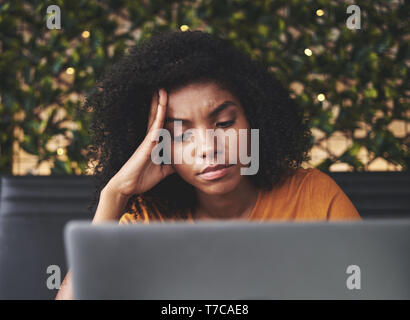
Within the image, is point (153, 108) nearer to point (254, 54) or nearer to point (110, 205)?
point (110, 205)

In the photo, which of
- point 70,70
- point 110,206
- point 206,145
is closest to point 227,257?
point 206,145

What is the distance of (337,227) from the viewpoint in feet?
1.85

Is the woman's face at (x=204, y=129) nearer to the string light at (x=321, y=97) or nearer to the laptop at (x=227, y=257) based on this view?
the laptop at (x=227, y=257)

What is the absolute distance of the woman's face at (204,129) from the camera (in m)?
1.22

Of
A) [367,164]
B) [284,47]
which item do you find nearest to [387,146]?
[367,164]

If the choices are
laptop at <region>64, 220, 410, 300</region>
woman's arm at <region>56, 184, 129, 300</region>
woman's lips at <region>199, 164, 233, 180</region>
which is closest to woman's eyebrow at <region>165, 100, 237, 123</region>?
woman's lips at <region>199, 164, 233, 180</region>

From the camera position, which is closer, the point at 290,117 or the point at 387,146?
the point at 290,117

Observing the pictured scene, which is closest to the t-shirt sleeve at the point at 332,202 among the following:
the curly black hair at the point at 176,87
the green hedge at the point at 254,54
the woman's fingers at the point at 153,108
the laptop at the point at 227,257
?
the curly black hair at the point at 176,87

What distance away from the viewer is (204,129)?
1.23m

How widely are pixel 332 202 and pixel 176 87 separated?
522mm

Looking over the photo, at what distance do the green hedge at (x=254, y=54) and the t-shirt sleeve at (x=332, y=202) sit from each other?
80 centimetres

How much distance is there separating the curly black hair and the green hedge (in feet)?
2.19
